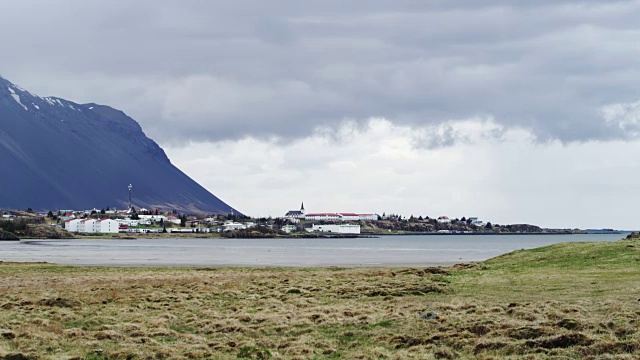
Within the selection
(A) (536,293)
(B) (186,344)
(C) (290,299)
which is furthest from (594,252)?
(B) (186,344)

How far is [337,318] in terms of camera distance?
27.5 metres

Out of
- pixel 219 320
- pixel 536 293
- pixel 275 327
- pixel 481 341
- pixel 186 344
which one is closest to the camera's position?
pixel 481 341

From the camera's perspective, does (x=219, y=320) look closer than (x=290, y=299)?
Yes

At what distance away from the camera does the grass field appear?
21.2m

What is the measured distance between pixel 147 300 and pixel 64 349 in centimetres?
1306

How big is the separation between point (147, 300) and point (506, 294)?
17215 millimetres

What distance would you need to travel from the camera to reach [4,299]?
35.5 metres

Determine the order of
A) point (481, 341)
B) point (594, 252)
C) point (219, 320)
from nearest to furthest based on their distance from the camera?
1. point (481, 341)
2. point (219, 320)
3. point (594, 252)

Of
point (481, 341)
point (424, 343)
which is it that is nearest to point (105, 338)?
point (424, 343)

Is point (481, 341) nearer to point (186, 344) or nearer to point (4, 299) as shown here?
point (186, 344)

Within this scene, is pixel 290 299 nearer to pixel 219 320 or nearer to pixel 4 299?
pixel 219 320

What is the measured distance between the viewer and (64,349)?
22500 millimetres

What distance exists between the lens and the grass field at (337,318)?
2120cm

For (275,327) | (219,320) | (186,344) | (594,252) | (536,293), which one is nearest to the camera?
(186,344)
